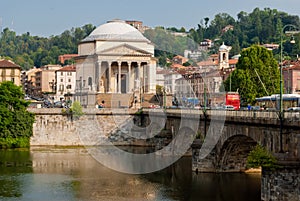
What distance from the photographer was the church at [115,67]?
10369 centimetres

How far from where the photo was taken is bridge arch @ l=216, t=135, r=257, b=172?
48781 mm

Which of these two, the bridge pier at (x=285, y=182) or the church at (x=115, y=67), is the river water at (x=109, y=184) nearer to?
the bridge pier at (x=285, y=182)

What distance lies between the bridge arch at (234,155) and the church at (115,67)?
164 ft

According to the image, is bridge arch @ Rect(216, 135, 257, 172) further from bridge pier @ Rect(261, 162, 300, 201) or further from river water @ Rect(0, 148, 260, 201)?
bridge pier @ Rect(261, 162, 300, 201)

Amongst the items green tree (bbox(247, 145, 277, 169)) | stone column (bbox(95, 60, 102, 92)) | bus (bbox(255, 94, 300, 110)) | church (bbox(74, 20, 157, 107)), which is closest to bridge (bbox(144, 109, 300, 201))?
green tree (bbox(247, 145, 277, 169))

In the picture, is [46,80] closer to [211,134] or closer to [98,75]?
[98,75]

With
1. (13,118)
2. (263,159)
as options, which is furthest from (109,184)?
(13,118)

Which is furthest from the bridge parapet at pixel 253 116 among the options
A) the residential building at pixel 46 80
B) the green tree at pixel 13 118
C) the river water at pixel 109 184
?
the residential building at pixel 46 80

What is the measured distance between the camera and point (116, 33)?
111312mm

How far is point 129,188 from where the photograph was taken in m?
45.4

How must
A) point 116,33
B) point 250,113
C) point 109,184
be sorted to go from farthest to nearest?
point 116,33
point 109,184
point 250,113

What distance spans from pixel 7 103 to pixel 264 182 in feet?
158

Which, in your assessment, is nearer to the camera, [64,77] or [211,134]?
[211,134]

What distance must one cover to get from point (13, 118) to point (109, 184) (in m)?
33.4
